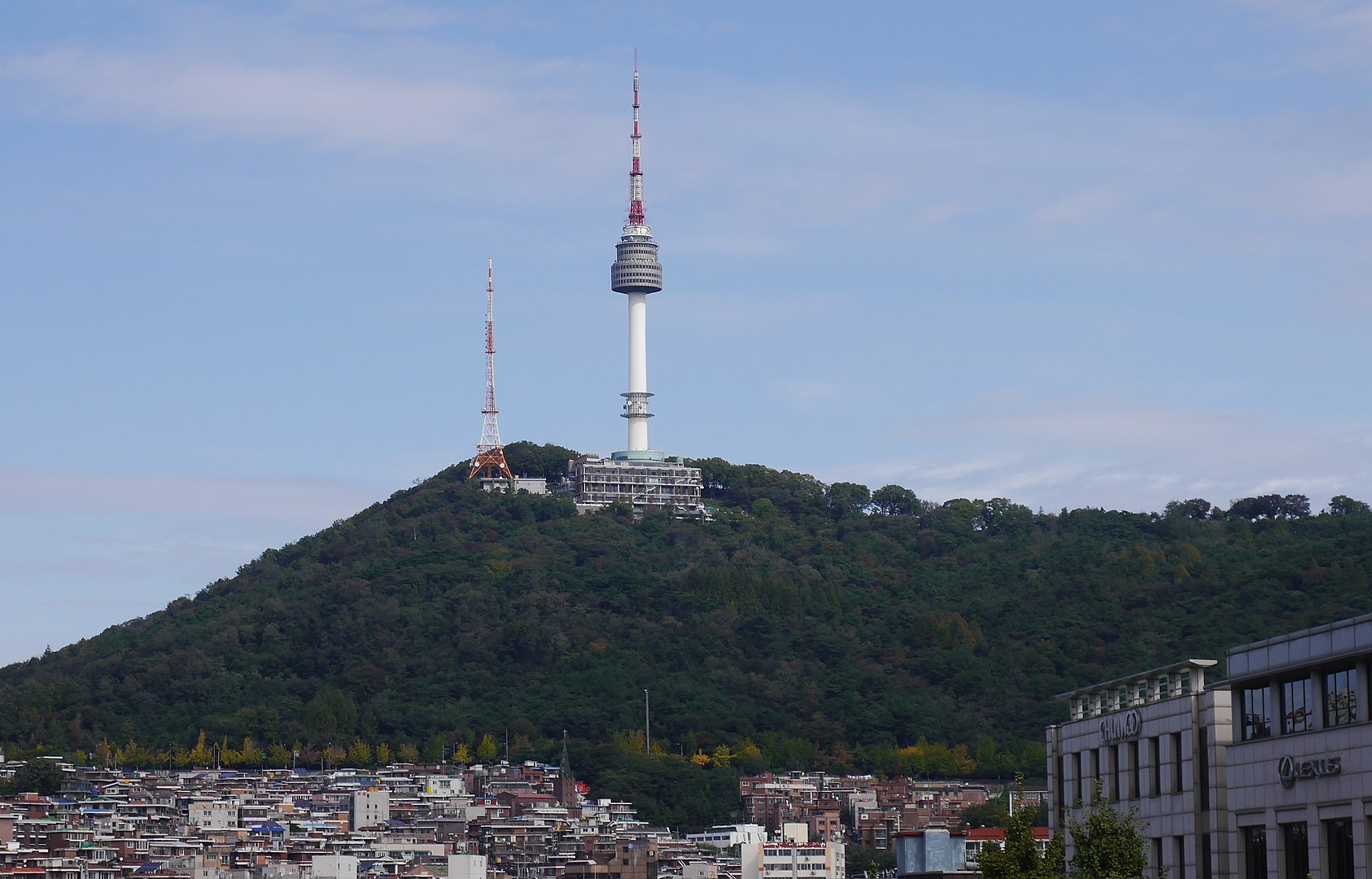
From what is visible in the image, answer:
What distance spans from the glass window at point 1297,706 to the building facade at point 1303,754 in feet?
0.07

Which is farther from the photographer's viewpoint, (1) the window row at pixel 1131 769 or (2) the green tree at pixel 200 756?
(2) the green tree at pixel 200 756

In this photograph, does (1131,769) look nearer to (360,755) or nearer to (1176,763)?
(1176,763)

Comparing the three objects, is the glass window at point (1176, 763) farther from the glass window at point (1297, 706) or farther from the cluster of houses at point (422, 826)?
the cluster of houses at point (422, 826)

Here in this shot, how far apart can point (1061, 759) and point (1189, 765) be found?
1002 centimetres

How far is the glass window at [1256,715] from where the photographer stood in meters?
47.4

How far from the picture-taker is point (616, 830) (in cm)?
16238

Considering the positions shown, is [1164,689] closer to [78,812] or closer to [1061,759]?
[1061,759]

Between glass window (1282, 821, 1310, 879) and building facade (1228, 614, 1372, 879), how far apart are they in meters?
0.02

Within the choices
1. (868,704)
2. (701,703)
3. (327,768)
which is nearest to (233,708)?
(327,768)

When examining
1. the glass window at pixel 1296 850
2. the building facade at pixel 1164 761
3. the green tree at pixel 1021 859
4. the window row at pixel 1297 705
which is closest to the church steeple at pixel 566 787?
the building facade at pixel 1164 761

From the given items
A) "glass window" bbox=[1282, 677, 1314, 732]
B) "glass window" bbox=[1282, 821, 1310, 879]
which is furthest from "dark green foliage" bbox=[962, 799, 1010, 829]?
"glass window" bbox=[1282, 677, 1314, 732]

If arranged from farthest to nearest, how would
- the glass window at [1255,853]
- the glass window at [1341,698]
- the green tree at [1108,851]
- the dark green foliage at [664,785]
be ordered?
1. the dark green foliage at [664,785]
2. the glass window at [1255,853]
3. the glass window at [1341,698]
4. the green tree at [1108,851]

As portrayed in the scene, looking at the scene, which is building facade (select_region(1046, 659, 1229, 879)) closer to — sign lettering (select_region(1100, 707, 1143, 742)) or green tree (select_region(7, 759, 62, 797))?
sign lettering (select_region(1100, 707, 1143, 742))

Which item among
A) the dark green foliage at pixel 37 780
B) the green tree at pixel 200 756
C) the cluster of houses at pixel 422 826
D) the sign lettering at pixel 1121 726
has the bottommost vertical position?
the cluster of houses at pixel 422 826
